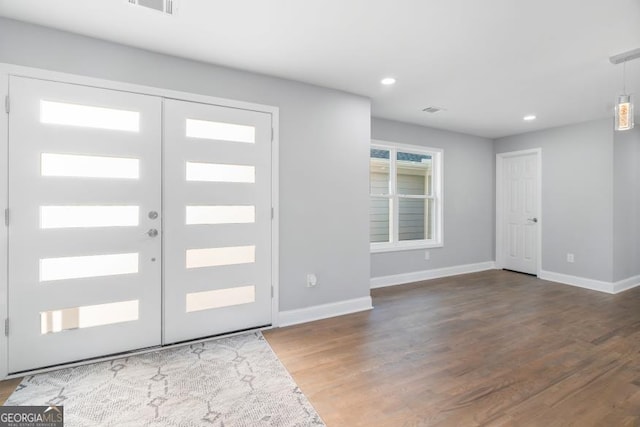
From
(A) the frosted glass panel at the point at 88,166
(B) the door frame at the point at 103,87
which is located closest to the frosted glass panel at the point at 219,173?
(B) the door frame at the point at 103,87

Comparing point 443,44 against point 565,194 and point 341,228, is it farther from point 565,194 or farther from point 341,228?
point 565,194

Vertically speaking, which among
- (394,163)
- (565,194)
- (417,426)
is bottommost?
(417,426)

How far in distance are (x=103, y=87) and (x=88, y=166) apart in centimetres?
65

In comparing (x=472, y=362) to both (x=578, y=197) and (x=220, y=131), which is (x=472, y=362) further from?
(x=578, y=197)

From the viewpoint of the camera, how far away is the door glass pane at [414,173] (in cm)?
514

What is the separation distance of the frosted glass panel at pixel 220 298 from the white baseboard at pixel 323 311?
411mm

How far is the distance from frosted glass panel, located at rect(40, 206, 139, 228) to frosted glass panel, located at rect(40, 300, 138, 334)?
2.13 feet

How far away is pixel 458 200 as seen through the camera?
221 inches

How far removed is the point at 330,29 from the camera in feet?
7.69

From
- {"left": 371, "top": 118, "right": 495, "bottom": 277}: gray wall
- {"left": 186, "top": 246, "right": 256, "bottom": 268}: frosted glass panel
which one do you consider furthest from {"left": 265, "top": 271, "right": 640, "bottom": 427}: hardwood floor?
{"left": 371, "top": 118, "right": 495, "bottom": 277}: gray wall

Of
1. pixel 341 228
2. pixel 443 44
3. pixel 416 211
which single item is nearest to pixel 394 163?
pixel 416 211

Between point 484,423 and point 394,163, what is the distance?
380 centimetres

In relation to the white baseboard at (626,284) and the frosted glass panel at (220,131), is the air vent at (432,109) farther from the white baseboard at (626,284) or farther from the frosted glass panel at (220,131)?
the white baseboard at (626,284)

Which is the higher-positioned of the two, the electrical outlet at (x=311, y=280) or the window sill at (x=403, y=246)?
the window sill at (x=403, y=246)
